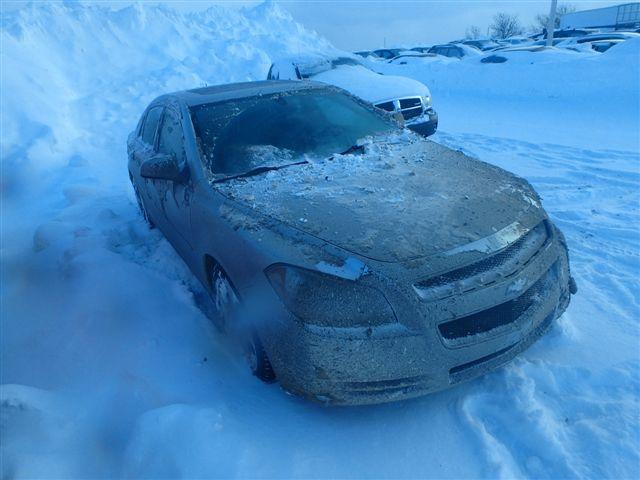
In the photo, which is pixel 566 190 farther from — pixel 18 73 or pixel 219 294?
pixel 18 73

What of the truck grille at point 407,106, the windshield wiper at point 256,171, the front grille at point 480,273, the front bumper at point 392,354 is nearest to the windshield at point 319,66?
the truck grille at point 407,106

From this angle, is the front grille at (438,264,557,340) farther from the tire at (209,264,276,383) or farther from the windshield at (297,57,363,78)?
the windshield at (297,57,363,78)

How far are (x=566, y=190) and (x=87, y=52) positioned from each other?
1530cm

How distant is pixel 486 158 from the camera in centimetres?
639

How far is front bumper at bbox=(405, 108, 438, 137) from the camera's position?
23.1 feet

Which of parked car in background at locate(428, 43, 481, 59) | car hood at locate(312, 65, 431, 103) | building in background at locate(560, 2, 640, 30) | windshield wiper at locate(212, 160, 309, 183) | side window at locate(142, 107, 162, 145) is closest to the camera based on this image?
windshield wiper at locate(212, 160, 309, 183)

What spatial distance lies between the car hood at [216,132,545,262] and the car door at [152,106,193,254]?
1.41 ft

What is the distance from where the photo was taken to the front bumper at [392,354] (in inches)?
76.8

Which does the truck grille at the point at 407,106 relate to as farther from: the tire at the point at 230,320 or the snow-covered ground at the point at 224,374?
the tire at the point at 230,320

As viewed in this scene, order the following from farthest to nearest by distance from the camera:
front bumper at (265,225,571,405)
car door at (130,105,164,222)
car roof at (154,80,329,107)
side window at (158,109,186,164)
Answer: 1. car door at (130,105,164,222)
2. car roof at (154,80,329,107)
3. side window at (158,109,186,164)
4. front bumper at (265,225,571,405)

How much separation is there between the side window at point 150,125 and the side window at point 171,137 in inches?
12.7

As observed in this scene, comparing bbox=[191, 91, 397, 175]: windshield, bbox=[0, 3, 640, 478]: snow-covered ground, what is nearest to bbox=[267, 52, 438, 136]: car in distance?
bbox=[0, 3, 640, 478]: snow-covered ground

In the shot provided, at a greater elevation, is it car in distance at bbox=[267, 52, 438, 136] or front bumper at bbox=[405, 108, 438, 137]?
car in distance at bbox=[267, 52, 438, 136]

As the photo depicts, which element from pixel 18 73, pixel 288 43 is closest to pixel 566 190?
pixel 18 73
